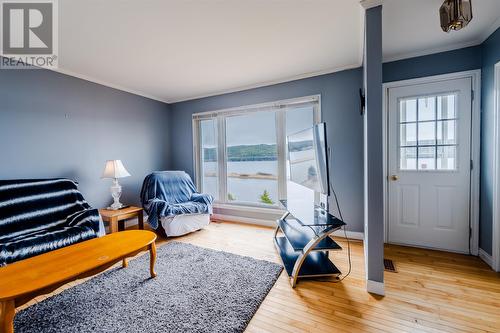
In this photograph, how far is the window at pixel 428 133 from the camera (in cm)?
241

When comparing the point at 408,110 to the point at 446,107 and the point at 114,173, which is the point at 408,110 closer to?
the point at 446,107

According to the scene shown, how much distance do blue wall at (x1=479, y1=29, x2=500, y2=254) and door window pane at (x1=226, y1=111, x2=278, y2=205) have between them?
244 cm

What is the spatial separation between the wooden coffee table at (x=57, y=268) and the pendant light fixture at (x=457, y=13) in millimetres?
2985

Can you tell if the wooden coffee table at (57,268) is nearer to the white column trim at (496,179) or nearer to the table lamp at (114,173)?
the table lamp at (114,173)

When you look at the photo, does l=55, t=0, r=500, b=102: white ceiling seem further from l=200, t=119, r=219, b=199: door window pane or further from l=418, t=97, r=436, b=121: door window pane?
l=200, t=119, r=219, b=199: door window pane

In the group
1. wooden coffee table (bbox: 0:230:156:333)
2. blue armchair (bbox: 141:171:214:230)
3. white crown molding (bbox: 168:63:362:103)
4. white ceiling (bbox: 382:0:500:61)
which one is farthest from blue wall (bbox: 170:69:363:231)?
wooden coffee table (bbox: 0:230:156:333)

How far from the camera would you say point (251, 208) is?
3.72 m

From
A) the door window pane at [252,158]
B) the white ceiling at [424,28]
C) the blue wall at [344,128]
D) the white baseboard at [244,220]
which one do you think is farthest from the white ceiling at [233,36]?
the white baseboard at [244,220]

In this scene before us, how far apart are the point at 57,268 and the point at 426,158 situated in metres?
3.75

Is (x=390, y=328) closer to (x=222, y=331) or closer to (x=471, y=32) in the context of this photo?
(x=222, y=331)

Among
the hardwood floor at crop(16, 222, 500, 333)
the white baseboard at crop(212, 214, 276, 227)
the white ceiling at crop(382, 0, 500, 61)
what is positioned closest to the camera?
the hardwood floor at crop(16, 222, 500, 333)

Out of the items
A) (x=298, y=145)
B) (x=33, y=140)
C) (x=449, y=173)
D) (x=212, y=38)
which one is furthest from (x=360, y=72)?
(x=33, y=140)

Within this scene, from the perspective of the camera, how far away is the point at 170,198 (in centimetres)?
340

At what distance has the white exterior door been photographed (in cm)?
237
